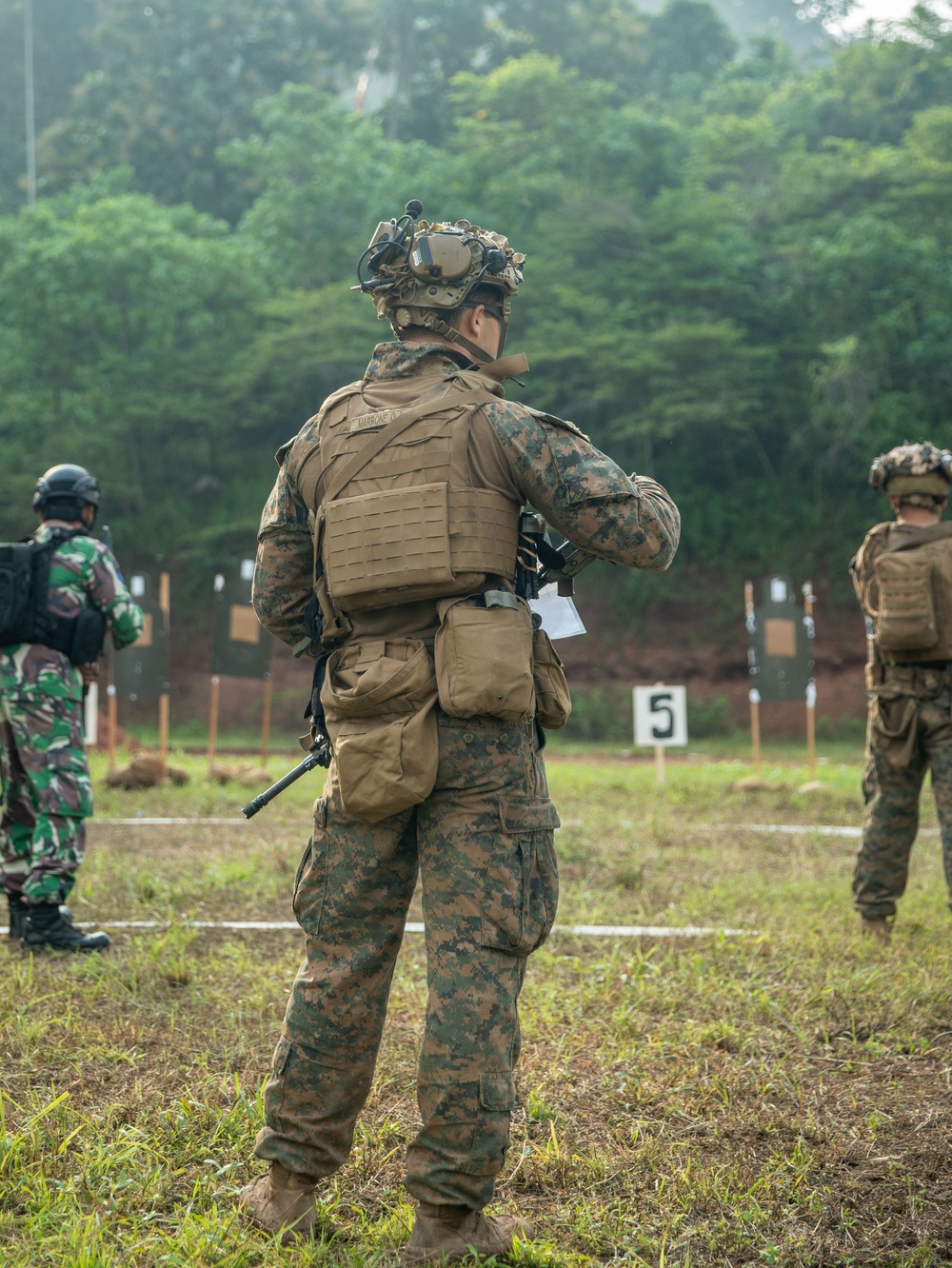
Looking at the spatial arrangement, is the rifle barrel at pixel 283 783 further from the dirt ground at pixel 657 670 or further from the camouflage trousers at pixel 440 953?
the dirt ground at pixel 657 670

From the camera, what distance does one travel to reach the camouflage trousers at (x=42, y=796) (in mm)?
4750

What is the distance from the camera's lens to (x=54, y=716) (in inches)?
191

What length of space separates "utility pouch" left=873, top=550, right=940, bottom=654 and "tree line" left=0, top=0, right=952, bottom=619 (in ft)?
49.6

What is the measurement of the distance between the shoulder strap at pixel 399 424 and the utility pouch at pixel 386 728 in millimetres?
→ 350

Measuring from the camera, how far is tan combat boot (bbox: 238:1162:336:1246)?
2.49 metres

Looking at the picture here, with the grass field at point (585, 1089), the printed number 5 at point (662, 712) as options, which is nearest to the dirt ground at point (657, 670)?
the printed number 5 at point (662, 712)

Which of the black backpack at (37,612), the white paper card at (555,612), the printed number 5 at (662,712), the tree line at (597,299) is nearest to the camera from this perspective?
the white paper card at (555,612)

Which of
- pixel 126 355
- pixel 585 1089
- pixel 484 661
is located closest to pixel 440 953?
pixel 484 661

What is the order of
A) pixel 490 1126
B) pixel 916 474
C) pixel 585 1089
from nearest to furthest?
pixel 490 1126
pixel 585 1089
pixel 916 474

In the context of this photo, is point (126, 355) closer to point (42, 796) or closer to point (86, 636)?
point (86, 636)

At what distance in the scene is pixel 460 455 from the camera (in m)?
2.48

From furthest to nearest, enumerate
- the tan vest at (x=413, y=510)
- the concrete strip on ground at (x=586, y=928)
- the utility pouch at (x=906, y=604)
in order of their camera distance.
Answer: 1. the concrete strip on ground at (x=586, y=928)
2. the utility pouch at (x=906, y=604)
3. the tan vest at (x=413, y=510)

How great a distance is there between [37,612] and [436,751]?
296cm

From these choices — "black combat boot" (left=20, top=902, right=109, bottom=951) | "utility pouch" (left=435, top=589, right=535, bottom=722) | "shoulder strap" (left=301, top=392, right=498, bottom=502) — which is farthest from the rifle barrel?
"black combat boot" (left=20, top=902, right=109, bottom=951)
